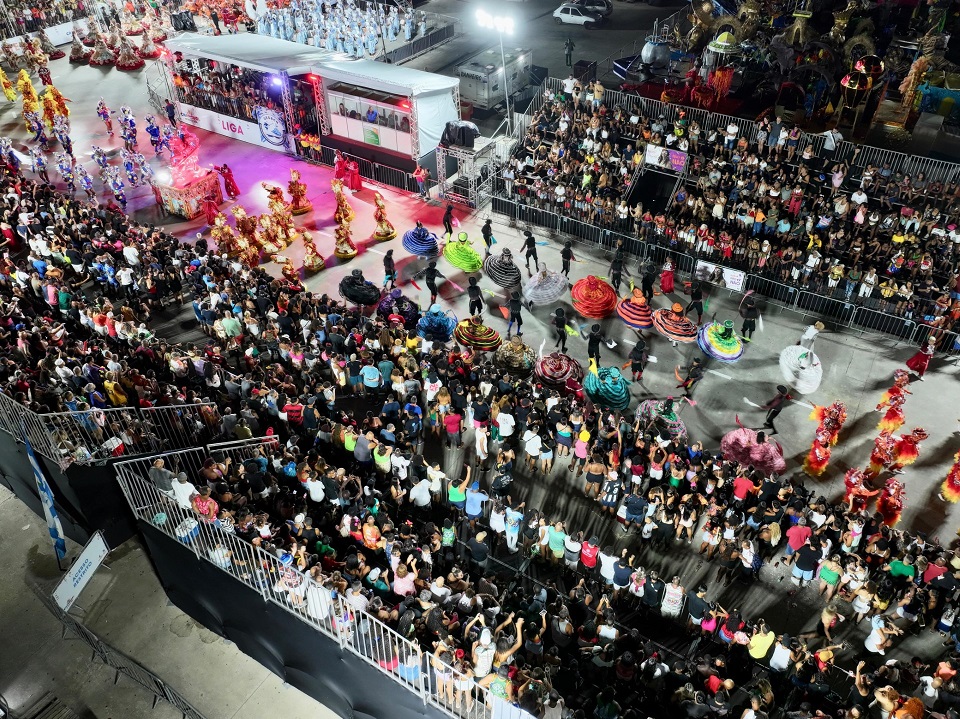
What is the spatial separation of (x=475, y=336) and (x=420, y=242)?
4.67 metres

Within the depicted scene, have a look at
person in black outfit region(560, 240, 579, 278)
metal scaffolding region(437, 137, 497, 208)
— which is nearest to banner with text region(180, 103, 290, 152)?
metal scaffolding region(437, 137, 497, 208)

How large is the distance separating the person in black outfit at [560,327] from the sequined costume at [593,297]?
872 mm

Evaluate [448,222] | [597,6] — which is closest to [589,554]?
[448,222]

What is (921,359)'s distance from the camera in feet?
59.1

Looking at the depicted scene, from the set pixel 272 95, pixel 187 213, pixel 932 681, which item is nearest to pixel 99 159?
pixel 187 213

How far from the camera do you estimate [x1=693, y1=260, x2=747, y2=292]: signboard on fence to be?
68.8ft

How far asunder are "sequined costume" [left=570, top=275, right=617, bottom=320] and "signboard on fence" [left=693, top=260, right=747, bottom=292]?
2.55 metres

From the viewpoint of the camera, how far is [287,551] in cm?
1247

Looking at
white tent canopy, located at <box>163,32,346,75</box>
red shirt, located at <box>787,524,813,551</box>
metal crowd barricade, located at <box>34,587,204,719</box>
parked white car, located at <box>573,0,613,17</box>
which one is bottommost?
metal crowd barricade, located at <box>34,587,204,719</box>

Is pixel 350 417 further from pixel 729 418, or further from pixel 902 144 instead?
pixel 902 144

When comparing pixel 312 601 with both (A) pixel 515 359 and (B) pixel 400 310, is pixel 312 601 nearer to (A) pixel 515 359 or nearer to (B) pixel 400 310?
(A) pixel 515 359

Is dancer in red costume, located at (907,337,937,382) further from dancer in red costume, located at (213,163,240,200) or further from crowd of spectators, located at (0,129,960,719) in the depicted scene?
dancer in red costume, located at (213,163,240,200)

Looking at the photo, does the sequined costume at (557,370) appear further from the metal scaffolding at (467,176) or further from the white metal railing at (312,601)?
the metal scaffolding at (467,176)

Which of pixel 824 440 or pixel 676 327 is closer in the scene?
pixel 824 440
